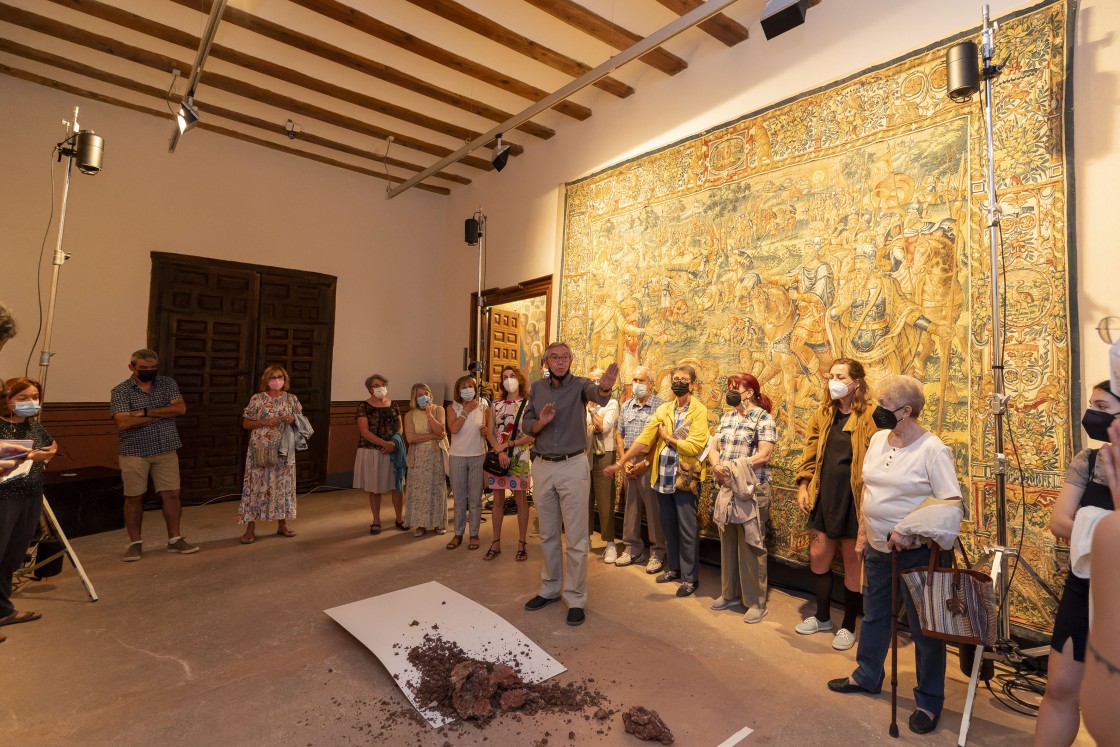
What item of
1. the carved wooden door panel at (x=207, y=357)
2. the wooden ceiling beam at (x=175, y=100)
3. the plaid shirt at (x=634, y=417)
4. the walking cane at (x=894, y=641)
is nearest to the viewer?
the walking cane at (x=894, y=641)

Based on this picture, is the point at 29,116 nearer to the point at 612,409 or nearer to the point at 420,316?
the point at 420,316

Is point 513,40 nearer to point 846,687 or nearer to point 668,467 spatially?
point 668,467

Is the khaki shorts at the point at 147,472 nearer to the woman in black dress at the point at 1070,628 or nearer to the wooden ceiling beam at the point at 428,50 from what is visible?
the wooden ceiling beam at the point at 428,50

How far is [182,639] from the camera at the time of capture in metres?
3.39

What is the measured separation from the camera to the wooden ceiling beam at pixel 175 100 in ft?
18.6

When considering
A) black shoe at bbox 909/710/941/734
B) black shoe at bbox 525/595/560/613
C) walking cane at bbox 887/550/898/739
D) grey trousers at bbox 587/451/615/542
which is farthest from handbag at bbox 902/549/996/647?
grey trousers at bbox 587/451/615/542

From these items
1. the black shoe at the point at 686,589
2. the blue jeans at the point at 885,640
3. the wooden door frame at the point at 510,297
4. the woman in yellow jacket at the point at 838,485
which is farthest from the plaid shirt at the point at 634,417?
the blue jeans at the point at 885,640

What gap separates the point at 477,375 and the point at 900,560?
163 inches

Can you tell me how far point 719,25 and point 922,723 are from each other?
5.25 meters

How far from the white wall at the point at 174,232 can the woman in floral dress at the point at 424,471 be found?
3146 mm

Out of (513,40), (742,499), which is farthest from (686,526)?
(513,40)

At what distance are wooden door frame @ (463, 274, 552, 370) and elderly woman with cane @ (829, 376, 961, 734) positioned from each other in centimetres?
446

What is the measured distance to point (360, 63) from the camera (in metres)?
5.79

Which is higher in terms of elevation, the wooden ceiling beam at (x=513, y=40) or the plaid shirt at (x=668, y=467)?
the wooden ceiling beam at (x=513, y=40)
